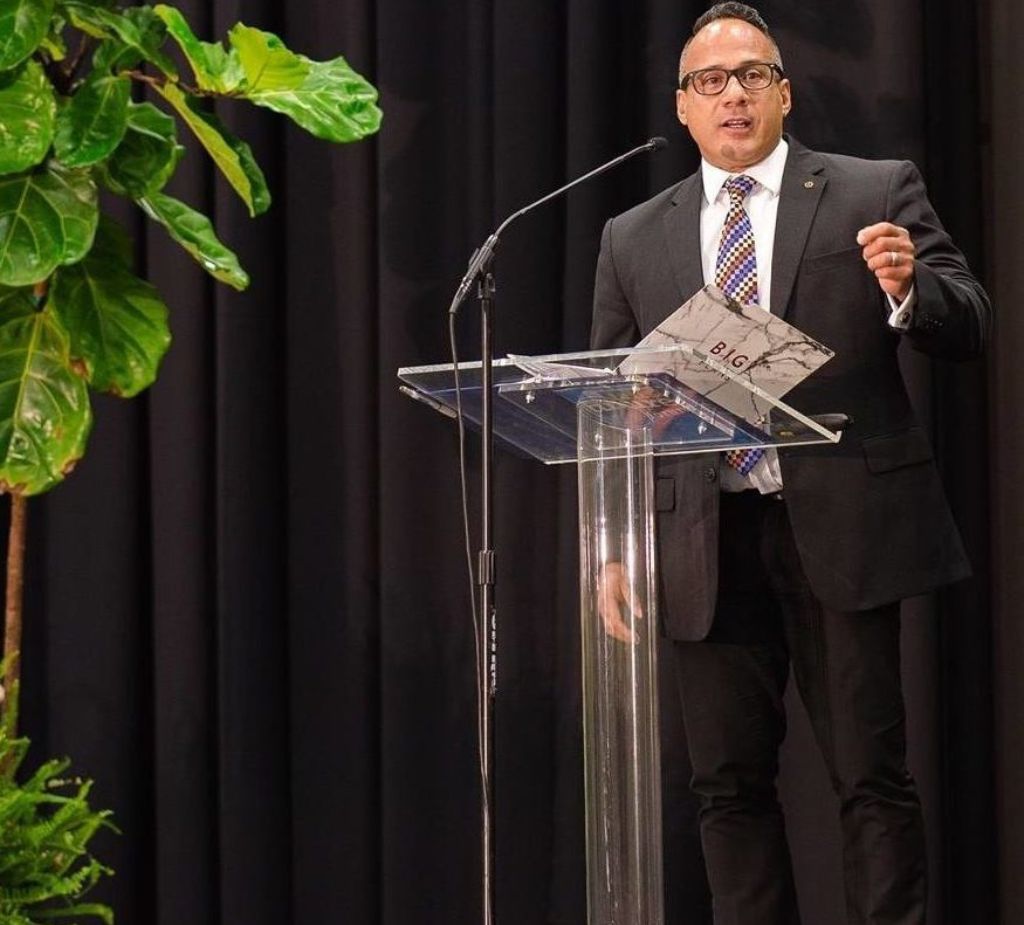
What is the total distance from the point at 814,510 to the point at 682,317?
0.62 metres

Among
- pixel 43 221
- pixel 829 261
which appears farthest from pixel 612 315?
pixel 43 221

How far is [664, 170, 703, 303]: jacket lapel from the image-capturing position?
2686 mm

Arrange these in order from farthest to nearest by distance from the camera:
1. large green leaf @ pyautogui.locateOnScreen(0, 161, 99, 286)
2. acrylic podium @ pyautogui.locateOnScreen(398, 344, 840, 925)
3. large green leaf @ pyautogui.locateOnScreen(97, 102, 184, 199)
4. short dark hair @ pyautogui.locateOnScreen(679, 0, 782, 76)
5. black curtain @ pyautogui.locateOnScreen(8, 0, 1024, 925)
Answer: black curtain @ pyautogui.locateOnScreen(8, 0, 1024, 925), short dark hair @ pyautogui.locateOnScreen(679, 0, 782, 76), large green leaf @ pyautogui.locateOnScreen(97, 102, 184, 199), large green leaf @ pyautogui.locateOnScreen(0, 161, 99, 286), acrylic podium @ pyautogui.locateOnScreen(398, 344, 840, 925)

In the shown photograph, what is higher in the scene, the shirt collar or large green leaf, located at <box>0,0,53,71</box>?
large green leaf, located at <box>0,0,53,71</box>

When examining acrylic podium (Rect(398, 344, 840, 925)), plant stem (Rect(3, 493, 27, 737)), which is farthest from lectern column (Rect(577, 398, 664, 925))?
plant stem (Rect(3, 493, 27, 737))

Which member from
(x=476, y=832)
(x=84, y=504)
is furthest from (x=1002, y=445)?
(x=84, y=504)

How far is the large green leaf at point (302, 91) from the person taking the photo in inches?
98.3

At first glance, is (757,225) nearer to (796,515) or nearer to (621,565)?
(796,515)

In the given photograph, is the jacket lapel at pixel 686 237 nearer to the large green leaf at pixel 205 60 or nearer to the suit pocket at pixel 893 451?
the suit pocket at pixel 893 451

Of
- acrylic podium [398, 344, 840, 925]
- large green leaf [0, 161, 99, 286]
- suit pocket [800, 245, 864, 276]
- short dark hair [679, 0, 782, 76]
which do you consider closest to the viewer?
acrylic podium [398, 344, 840, 925]

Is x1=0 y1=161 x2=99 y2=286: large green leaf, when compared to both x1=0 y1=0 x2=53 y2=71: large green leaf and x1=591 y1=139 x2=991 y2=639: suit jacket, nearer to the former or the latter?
x1=0 y1=0 x2=53 y2=71: large green leaf

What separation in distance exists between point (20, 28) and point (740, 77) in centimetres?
115

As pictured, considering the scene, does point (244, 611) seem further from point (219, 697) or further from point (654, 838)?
point (654, 838)

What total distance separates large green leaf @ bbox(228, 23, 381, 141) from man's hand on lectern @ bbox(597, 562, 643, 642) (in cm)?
83
